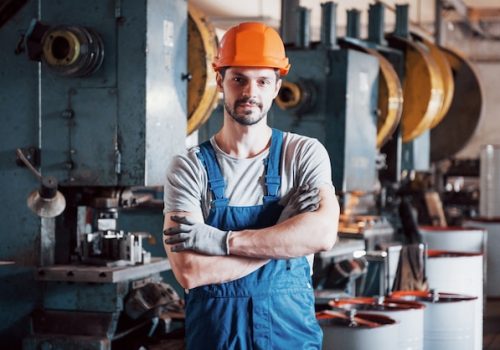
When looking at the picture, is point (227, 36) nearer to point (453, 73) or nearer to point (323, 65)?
point (323, 65)

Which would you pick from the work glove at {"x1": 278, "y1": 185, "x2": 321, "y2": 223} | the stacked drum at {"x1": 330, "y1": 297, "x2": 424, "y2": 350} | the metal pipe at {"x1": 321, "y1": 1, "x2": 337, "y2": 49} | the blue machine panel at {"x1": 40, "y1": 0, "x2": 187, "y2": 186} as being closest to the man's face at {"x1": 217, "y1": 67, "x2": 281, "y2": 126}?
the work glove at {"x1": 278, "y1": 185, "x2": 321, "y2": 223}

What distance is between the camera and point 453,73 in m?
7.95

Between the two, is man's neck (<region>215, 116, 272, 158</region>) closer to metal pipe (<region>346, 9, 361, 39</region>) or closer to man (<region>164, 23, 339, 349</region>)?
man (<region>164, 23, 339, 349</region>)

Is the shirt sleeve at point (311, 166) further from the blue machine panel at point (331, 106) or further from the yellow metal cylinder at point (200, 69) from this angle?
the blue machine panel at point (331, 106)

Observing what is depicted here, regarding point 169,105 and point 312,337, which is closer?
point 312,337

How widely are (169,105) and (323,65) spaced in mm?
1662

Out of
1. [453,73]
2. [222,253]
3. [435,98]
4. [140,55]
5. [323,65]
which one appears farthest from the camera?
[453,73]

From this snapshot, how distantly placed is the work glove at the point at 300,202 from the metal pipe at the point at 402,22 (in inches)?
189

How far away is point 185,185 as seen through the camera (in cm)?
237

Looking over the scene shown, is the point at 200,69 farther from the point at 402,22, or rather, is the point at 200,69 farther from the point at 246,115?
the point at 402,22

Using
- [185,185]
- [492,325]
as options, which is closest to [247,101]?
[185,185]

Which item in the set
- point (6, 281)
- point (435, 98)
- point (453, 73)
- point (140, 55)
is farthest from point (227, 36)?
point (453, 73)

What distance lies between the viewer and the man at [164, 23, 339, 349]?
2.31m

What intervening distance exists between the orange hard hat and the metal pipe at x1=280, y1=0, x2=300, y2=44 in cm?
342
